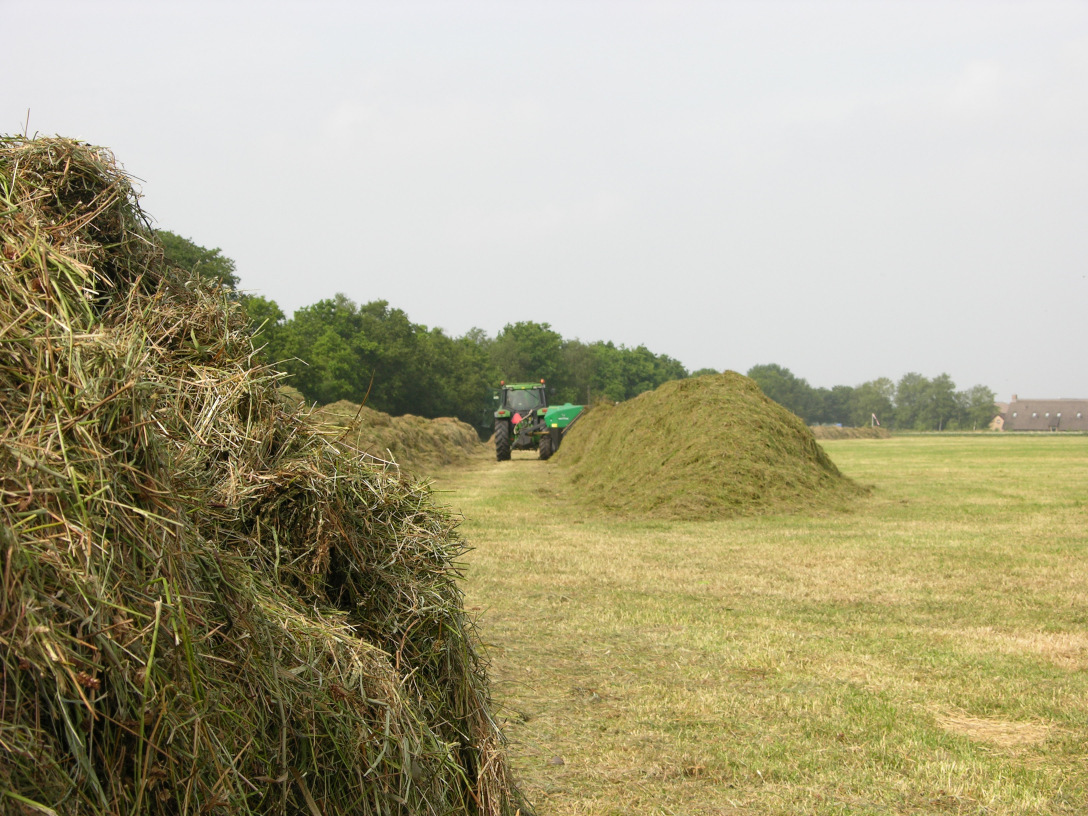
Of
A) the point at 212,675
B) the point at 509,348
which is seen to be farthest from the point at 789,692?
the point at 509,348

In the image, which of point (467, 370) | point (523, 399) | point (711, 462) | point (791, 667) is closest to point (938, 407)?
point (467, 370)

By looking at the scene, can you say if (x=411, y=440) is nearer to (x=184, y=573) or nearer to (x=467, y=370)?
(x=184, y=573)

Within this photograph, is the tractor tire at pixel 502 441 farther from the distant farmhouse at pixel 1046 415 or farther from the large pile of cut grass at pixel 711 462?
the distant farmhouse at pixel 1046 415

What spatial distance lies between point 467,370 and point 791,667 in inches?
2537

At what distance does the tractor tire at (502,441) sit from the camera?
32531 millimetres

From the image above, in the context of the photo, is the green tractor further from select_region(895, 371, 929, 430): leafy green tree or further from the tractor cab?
select_region(895, 371, 929, 430): leafy green tree

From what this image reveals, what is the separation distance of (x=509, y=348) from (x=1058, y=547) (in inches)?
3822

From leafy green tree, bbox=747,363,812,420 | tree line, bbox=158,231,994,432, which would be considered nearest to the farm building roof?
tree line, bbox=158,231,994,432

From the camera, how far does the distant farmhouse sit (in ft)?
420

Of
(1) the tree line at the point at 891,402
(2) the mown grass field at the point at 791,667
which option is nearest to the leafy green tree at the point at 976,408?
(1) the tree line at the point at 891,402

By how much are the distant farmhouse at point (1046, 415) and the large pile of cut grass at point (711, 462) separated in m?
130

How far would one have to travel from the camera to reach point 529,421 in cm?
3375

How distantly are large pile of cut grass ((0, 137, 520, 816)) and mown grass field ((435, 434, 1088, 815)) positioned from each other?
1.46 meters

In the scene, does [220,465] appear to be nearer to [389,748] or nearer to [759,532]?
[389,748]
